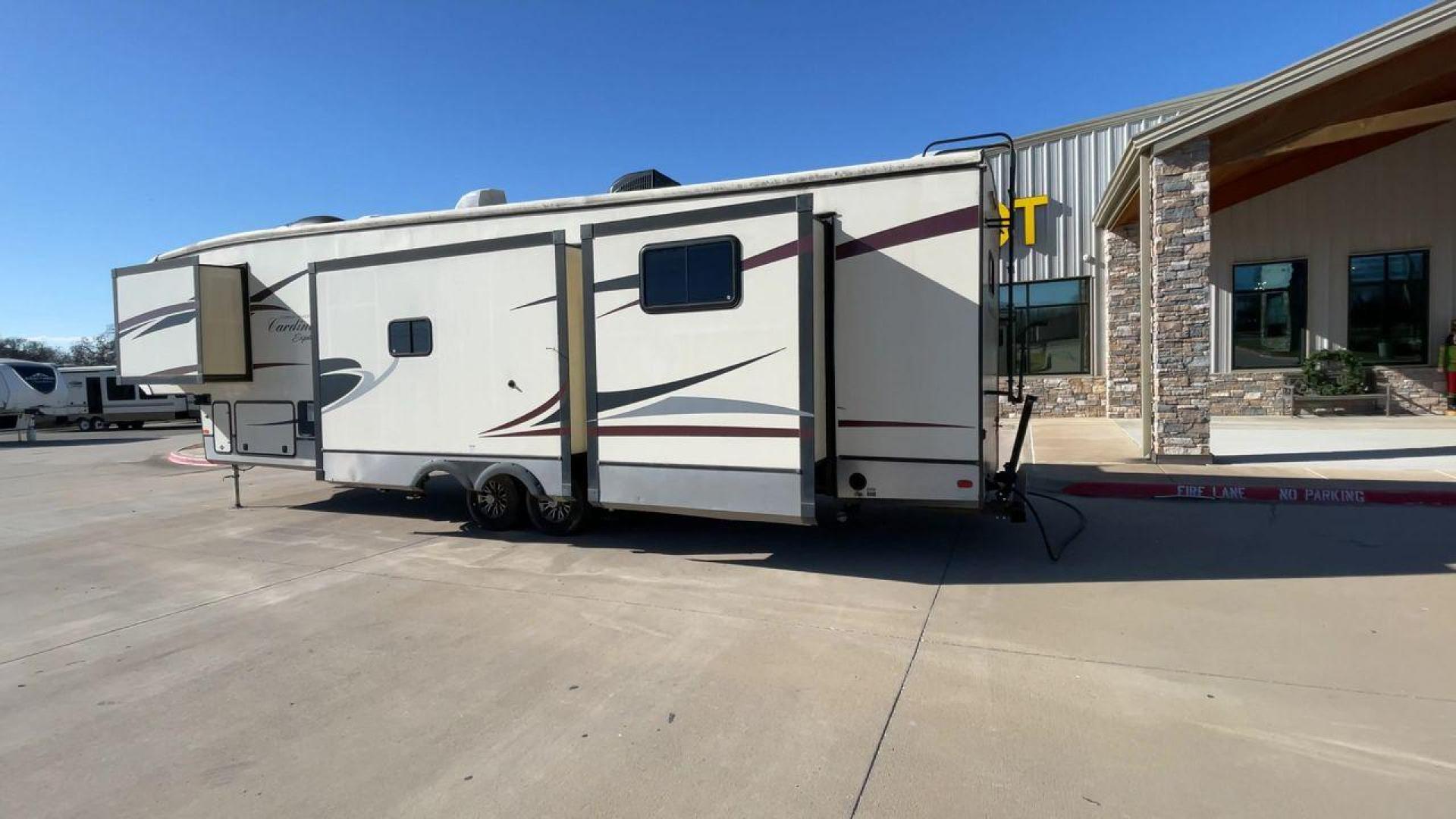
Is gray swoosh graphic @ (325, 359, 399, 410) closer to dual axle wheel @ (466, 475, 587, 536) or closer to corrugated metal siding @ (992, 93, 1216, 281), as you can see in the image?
dual axle wheel @ (466, 475, 587, 536)

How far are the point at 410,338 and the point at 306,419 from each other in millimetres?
2217

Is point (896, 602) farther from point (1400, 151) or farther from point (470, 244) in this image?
point (1400, 151)

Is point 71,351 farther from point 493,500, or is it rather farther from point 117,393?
point 493,500

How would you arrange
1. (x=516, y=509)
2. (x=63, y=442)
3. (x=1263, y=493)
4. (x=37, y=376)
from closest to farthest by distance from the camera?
(x=516, y=509) < (x=1263, y=493) < (x=63, y=442) < (x=37, y=376)

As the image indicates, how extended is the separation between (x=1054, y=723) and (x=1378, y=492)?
7.17 meters

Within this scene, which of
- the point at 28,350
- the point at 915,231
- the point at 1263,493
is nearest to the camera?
the point at 915,231

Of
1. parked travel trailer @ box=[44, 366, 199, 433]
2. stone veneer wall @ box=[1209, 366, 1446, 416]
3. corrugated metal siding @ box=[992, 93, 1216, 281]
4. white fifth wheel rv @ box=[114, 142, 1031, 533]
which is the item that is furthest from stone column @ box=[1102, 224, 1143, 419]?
parked travel trailer @ box=[44, 366, 199, 433]

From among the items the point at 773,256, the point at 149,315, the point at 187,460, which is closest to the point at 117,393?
the point at 187,460

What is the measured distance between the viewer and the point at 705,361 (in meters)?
5.86

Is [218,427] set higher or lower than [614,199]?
lower

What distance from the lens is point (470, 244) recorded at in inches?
271

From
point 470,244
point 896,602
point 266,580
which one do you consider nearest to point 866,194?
point 896,602

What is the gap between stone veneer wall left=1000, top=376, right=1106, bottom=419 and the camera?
1719 centimetres

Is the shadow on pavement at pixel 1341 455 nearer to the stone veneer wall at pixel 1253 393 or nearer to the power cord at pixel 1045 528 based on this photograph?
the power cord at pixel 1045 528
